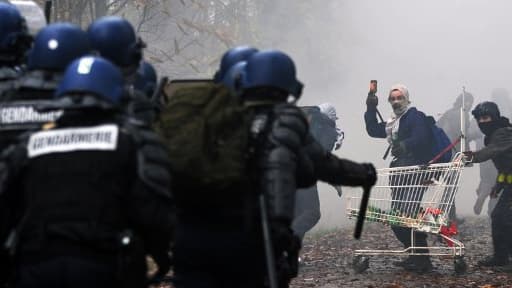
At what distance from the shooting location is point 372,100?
11320 millimetres

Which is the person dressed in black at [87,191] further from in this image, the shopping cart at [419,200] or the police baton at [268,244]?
the shopping cart at [419,200]

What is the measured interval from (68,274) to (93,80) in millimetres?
794

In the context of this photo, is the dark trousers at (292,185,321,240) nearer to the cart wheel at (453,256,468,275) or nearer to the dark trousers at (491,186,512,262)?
the cart wheel at (453,256,468,275)

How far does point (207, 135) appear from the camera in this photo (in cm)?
463

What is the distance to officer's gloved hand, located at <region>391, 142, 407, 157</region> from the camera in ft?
36.4

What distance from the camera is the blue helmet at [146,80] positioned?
5.50 m

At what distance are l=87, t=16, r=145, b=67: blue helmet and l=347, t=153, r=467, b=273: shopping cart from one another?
5.09 metres

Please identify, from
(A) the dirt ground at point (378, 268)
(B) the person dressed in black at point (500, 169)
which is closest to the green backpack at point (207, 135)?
(A) the dirt ground at point (378, 268)

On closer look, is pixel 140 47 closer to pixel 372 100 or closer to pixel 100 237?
pixel 100 237

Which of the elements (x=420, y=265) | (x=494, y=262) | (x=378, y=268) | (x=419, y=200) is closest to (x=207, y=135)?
(x=419, y=200)

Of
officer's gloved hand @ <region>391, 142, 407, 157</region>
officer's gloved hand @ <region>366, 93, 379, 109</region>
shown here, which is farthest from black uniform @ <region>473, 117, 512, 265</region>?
officer's gloved hand @ <region>366, 93, 379, 109</region>

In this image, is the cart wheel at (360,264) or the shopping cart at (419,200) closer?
the shopping cart at (419,200)

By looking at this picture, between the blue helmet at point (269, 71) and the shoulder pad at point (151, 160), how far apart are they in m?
1.12

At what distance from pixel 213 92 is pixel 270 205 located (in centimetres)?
60
